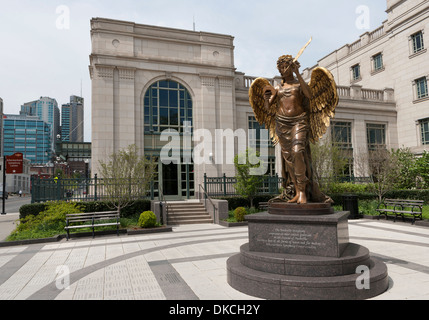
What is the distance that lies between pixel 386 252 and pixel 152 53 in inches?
759

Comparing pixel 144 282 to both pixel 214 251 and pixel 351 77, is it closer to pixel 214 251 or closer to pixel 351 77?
pixel 214 251

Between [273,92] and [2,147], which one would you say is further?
[2,147]

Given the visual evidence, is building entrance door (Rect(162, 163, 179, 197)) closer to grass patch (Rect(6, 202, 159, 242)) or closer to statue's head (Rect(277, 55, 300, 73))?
grass patch (Rect(6, 202, 159, 242))

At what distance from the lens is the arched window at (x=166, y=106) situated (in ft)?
68.5

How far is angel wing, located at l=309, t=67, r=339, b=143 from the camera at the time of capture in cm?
632

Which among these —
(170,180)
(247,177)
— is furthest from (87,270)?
(170,180)

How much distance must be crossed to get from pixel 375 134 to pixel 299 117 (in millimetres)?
24875

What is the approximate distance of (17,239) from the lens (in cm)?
1073

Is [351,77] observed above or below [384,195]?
above

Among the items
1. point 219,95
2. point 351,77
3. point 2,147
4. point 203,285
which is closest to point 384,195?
point 219,95

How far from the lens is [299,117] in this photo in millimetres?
6348

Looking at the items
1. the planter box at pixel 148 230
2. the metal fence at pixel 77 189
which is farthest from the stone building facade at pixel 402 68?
the planter box at pixel 148 230

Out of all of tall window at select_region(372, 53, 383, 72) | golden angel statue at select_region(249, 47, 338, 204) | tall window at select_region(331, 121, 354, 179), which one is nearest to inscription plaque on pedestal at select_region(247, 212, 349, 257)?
golden angel statue at select_region(249, 47, 338, 204)

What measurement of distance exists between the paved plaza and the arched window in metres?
11.0
